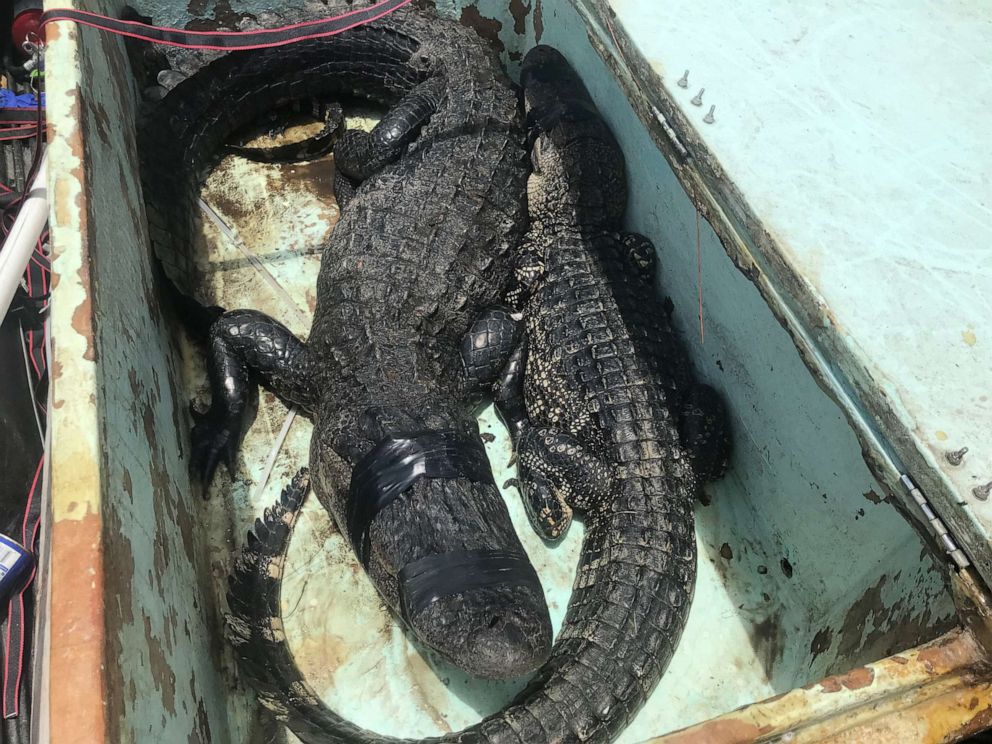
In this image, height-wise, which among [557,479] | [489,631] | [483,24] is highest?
[483,24]

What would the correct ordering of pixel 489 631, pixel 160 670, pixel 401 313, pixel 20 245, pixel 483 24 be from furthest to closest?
pixel 483 24
pixel 401 313
pixel 20 245
pixel 489 631
pixel 160 670

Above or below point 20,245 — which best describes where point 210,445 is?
below

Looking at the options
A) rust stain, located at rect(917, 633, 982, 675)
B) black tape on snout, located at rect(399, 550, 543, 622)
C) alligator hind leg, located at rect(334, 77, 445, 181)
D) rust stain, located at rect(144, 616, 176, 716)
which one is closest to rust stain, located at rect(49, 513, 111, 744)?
rust stain, located at rect(144, 616, 176, 716)

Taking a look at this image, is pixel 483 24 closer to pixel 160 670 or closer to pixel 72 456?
pixel 72 456

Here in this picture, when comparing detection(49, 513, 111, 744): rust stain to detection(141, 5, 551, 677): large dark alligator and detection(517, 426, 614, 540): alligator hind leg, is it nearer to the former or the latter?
detection(141, 5, 551, 677): large dark alligator

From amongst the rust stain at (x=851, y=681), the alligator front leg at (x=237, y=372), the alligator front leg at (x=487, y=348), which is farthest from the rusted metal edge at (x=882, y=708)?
the alligator front leg at (x=237, y=372)

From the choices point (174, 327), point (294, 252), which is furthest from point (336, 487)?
point (294, 252)

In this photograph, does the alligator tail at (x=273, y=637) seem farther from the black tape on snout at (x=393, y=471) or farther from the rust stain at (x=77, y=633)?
the rust stain at (x=77, y=633)

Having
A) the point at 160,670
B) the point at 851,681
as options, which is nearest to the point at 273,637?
the point at 160,670
